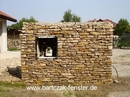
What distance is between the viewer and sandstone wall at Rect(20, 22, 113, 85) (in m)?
6.26

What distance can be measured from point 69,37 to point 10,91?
2.54 m

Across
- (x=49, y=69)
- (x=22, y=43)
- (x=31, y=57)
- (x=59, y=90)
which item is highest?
(x=22, y=43)

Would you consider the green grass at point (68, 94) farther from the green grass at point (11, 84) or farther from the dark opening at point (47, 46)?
the dark opening at point (47, 46)

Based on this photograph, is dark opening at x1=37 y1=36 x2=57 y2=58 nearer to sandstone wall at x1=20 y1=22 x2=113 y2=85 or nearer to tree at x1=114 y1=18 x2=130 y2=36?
sandstone wall at x1=20 y1=22 x2=113 y2=85

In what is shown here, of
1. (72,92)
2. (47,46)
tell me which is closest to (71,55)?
(72,92)

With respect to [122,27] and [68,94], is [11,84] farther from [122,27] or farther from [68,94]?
[122,27]

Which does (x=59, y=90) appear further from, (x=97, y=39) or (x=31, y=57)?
(x=97, y=39)

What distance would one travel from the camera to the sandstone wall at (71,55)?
6.26 meters

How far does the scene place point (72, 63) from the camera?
632 centimetres

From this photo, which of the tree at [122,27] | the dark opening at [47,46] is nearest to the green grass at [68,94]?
the dark opening at [47,46]

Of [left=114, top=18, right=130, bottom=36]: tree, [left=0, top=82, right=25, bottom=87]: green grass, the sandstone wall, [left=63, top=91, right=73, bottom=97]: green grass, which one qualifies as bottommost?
[left=63, top=91, right=73, bottom=97]: green grass

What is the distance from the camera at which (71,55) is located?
20.7ft

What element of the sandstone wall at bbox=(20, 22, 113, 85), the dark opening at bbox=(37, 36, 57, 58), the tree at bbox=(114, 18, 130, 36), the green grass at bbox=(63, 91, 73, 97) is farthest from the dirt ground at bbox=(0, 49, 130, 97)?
the tree at bbox=(114, 18, 130, 36)

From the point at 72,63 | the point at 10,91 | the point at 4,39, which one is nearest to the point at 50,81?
the point at 72,63
